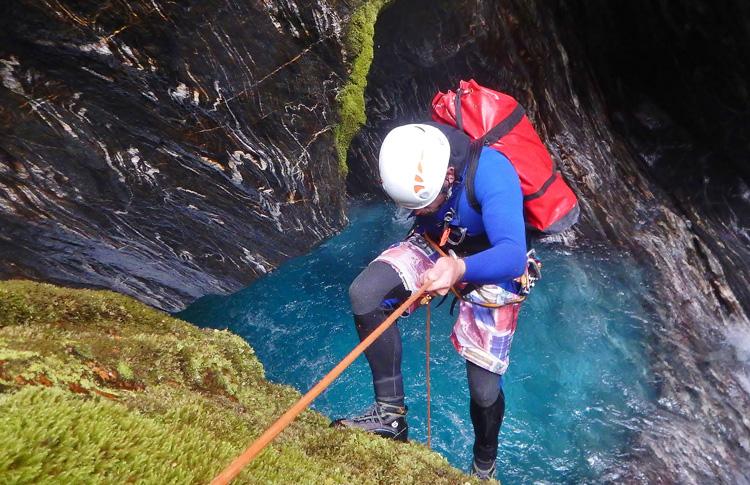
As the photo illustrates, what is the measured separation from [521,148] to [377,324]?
1958 millimetres

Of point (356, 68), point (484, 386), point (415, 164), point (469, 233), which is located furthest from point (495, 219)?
point (356, 68)

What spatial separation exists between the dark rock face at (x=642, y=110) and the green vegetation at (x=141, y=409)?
238 inches

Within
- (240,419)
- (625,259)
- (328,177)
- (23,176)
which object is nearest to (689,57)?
(625,259)

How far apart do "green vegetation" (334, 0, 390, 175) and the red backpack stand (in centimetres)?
236

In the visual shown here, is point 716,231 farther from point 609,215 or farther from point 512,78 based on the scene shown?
point 512,78

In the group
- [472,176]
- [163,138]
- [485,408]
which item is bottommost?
[485,408]

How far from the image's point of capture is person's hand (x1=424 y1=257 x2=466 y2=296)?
11.0 ft

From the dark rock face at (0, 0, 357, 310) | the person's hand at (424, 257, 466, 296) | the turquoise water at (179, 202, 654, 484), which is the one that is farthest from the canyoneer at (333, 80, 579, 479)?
the dark rock face at (0, 0, 357, 310)

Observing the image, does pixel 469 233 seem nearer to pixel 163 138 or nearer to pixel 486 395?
pixel 486 395

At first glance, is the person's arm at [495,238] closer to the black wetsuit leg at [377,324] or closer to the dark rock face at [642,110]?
the black wetsuit leg at [377,324]

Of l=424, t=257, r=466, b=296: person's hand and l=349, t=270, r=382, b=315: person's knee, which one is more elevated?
l=424, t=257, r=466, b=296: person's hand

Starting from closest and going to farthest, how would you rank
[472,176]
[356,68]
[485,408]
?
[472,176] → [485,408] → [356,68]

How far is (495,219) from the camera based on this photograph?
3.69m

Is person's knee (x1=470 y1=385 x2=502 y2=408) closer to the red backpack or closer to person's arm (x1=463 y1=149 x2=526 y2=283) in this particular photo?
person's arm (x1=463 y1=149 x2=526 y2=283)
